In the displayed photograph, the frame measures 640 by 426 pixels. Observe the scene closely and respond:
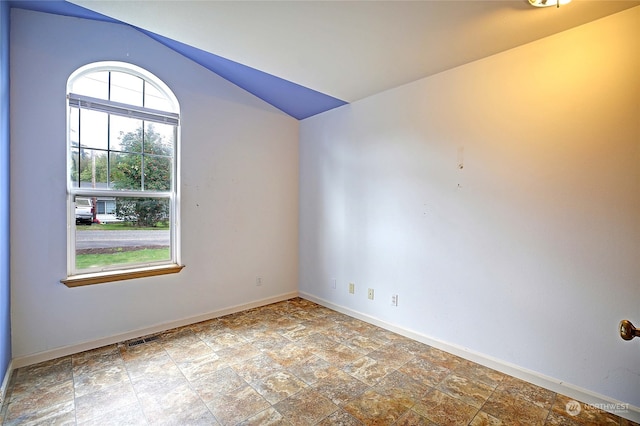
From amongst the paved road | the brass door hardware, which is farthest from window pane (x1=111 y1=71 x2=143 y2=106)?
the brass door hardware

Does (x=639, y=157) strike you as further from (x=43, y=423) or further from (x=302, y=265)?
(x=43, y=423)

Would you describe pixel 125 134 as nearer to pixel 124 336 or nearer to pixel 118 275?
pixel 118 275

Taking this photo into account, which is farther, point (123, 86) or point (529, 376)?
point (123, 86)

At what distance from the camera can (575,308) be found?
193 cm

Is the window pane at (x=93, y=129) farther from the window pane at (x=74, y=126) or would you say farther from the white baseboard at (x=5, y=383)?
the white baseboard at (x=5, y=383)

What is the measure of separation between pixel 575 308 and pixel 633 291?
31cm

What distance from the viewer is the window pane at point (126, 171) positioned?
8.91 feet

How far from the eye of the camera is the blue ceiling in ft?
9.23

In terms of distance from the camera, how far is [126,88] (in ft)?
9.05

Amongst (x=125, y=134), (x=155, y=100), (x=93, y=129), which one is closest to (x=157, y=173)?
(x=125, y=134)

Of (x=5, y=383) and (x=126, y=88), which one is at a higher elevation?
(x=126, y=88)

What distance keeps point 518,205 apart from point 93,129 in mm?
3612

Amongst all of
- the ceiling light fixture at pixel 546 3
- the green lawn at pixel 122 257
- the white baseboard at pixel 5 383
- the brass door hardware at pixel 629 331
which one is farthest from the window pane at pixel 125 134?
the brass door hardware at pixel 629 331

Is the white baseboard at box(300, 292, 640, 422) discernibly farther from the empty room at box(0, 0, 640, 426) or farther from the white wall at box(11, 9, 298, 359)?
the white wall at box(11, 9, 298, 359)
